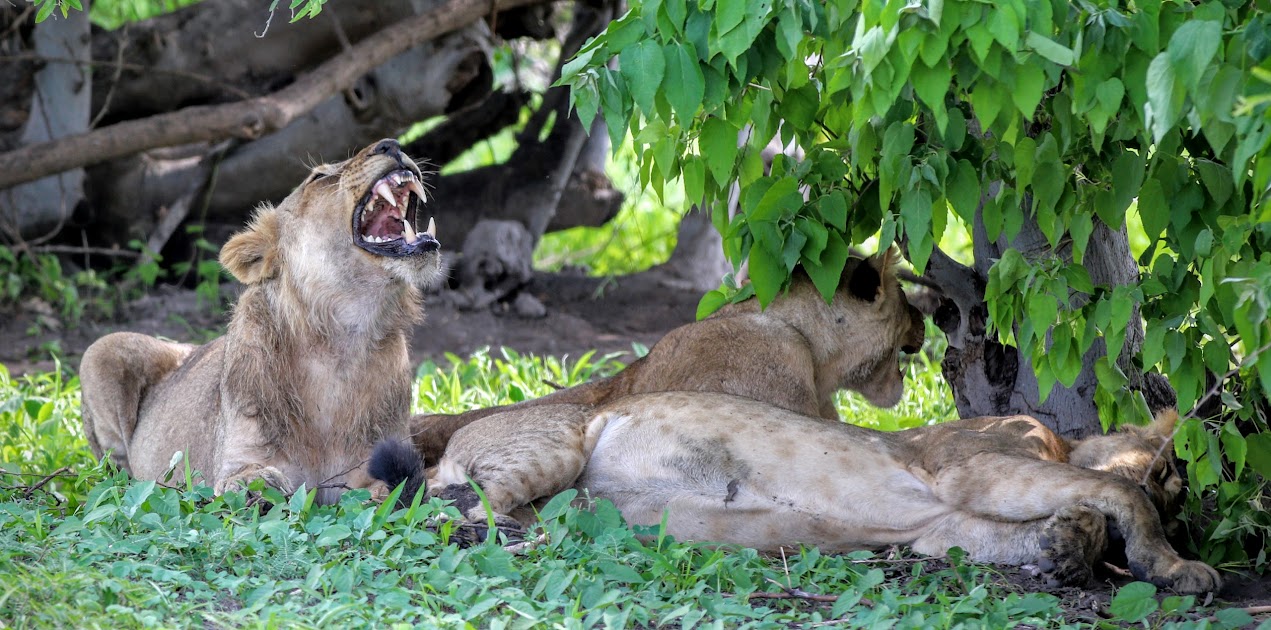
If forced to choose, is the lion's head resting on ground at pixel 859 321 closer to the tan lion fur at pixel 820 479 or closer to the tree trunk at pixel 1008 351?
the tree trunk at pixel 1008 351

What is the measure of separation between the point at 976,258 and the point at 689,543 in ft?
6.07

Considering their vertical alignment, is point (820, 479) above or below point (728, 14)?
below

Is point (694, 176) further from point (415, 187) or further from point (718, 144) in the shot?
point (415, 187)

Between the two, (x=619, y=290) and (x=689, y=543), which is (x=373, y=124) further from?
(x=689, y=543)

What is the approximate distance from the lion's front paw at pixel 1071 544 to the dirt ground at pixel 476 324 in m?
4.83

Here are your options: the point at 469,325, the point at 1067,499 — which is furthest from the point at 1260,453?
the point at 469,325

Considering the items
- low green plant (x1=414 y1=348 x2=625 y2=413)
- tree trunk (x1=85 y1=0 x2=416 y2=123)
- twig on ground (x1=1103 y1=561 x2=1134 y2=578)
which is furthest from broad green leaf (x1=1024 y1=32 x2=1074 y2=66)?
tree trunk (x1=85 y1=0 x2=416 y2=123)

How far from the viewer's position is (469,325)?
8945 mm

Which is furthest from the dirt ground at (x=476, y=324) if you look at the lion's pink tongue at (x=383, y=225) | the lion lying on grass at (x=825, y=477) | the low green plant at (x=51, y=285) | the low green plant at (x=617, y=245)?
the lion lying on grass at (x=825, y=477)

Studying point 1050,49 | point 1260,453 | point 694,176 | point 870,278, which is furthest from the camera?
point 870,278

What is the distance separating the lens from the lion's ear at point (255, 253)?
4.98 meters

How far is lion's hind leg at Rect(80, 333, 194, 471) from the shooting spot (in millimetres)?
5898

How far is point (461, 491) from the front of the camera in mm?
4277

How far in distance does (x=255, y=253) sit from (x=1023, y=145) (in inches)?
107
